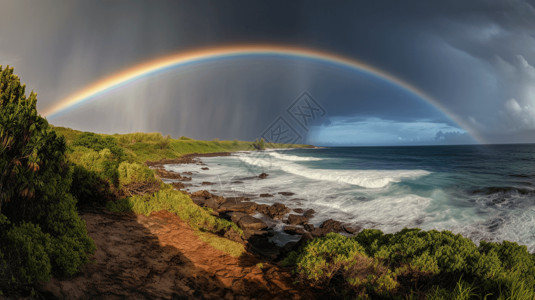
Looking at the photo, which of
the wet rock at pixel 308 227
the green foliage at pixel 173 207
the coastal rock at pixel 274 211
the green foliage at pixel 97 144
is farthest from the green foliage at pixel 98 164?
the wet rock at pixel 308 227

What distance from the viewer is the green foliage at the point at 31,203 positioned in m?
3.42

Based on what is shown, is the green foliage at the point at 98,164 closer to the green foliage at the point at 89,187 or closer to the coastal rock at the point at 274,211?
the green foliage at the point at 89,187

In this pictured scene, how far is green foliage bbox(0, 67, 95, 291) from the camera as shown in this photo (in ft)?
11.2

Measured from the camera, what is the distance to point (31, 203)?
4.21m

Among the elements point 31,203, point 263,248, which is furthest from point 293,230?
point 31,203

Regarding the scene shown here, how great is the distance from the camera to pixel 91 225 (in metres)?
6.22

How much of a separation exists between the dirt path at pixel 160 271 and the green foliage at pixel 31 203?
371 mm

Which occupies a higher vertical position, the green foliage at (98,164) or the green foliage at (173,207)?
the green foliage at (98,164)

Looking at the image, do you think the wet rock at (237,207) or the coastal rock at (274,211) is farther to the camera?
the wet rock at (237,207)

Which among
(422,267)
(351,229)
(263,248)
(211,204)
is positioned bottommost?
(351,229)

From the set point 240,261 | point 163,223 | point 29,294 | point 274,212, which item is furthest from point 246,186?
point 29,294

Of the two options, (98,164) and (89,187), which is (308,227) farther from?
(98,164)

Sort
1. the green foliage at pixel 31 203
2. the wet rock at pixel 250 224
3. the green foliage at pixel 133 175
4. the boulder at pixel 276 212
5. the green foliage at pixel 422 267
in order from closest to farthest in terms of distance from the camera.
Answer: the green foliage at pixel 31 203 → the green foliage at pixel 422 267 → the green foliage at pixel 133 175 → the wet rock at pixel 250 224 → the boulder at pixel 276 212

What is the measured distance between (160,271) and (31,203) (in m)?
2.51
